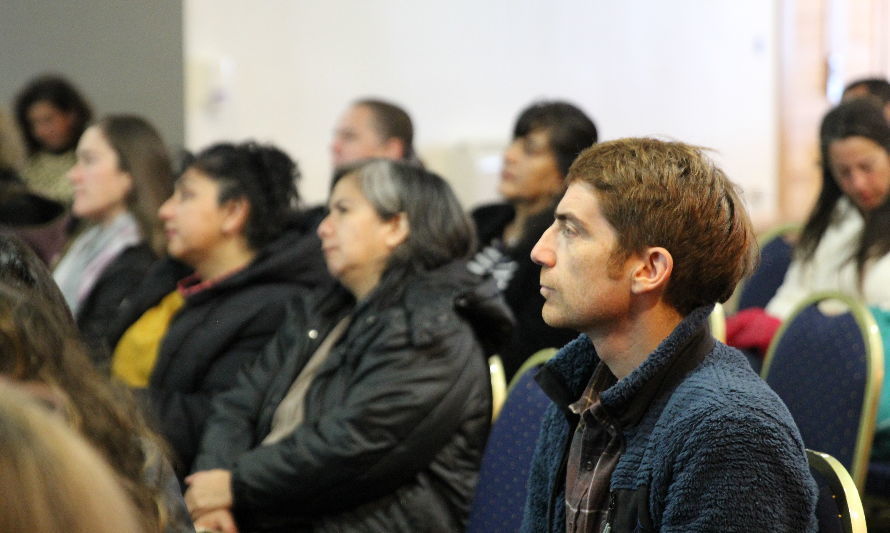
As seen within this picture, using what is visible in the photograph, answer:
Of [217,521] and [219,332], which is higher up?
[219,332]

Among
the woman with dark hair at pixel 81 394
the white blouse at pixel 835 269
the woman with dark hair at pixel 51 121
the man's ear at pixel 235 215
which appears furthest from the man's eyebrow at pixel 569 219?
the woman with dark hair at pixel 51 121

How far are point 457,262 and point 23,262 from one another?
1181mm

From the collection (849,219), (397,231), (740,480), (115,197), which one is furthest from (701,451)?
(115,197)

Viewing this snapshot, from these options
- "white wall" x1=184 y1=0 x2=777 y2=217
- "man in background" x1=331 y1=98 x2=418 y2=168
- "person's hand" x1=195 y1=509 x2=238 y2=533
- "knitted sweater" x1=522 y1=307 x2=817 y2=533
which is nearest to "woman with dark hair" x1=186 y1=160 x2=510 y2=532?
"person's hand" x1=195 y1=509 x2=238 y2=533

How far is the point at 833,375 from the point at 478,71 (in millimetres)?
3447

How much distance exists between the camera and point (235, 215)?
3014 millimetres

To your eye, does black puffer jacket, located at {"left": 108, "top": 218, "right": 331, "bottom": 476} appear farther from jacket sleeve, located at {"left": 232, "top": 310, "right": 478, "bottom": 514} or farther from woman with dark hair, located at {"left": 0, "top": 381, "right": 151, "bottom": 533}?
woman with dark hair, located at {"left": 0, "top": 381, "right": 151, "bottom": 533}

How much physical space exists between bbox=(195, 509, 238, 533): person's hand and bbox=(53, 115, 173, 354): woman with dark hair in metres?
1.31

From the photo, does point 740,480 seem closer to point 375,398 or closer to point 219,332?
point 375,398

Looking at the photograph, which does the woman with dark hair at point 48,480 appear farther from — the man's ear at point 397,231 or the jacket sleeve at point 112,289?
the jacket sleeve at point 112,289

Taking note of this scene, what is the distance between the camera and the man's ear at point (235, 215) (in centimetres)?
300

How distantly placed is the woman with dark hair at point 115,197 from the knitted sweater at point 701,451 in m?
2.23

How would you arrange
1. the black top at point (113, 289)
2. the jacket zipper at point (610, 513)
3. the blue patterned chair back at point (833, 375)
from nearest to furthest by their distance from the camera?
the jacket zipper at point (610, 513), the blue patterned chair back at point (833, 375), the black top at point (113, 289)

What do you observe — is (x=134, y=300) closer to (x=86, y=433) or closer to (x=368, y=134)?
(x=368, y=134)
